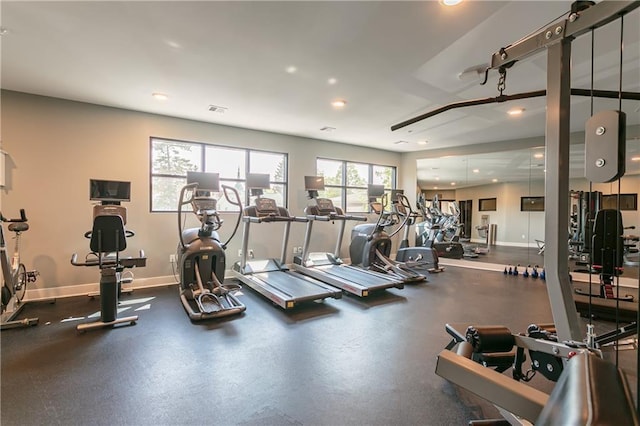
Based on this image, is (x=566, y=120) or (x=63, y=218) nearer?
(x=566, y=120)

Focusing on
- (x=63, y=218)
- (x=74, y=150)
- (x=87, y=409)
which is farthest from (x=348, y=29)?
(x=63, y=218)

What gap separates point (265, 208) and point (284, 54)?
279 cm

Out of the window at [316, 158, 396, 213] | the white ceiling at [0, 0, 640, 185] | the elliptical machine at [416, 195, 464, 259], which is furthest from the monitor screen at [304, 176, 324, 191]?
the elliptical machine at [416, 195, 464, 259]

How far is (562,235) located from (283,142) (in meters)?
5.81

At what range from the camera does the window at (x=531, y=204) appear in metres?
7.18

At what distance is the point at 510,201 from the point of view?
7.92m

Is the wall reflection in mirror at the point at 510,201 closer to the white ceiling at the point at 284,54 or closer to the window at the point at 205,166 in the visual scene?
the white ceiling at the point at 284,54

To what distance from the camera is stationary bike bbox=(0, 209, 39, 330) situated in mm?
3408

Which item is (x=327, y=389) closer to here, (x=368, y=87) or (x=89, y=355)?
(x=89, y=355)

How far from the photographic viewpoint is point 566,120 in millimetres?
1475

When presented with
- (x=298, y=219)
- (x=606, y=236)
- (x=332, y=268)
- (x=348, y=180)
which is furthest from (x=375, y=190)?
(x=606, y=236)

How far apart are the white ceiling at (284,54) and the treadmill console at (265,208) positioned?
4.96 ft

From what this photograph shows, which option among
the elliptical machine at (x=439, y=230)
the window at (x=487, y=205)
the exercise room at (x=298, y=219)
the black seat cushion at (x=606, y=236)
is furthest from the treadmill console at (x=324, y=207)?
the window at (x=487, y=205)

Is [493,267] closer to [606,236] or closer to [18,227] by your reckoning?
[606,236]
